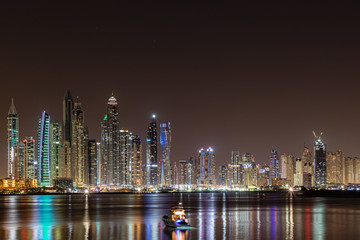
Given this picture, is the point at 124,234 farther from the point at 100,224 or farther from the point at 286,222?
the point at 286,222

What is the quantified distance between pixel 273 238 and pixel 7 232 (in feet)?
99.7

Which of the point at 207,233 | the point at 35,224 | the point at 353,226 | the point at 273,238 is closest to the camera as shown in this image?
the point at 273,238

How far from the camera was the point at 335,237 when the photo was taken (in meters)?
54.3

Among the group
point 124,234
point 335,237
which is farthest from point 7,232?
point 335,237

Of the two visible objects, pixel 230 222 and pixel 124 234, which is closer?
pixel 124 234

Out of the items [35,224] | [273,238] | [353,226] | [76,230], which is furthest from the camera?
[35,224]

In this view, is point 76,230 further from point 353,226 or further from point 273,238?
point 353,226

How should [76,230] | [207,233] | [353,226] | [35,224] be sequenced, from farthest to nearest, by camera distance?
[35,224] < [353,226] < [76,230] < [207,233]

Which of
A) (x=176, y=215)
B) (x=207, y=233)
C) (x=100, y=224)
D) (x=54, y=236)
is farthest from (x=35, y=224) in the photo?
(x=207, y=233)

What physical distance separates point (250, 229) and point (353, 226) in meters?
14.1

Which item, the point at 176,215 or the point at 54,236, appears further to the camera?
the point at 176,215

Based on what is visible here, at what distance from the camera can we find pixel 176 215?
197 ft

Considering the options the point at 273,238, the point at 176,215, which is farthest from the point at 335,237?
the point at 176,215

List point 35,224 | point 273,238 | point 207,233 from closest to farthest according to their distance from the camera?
1. point 273,238
2. point 207,233
3. point 35,224
